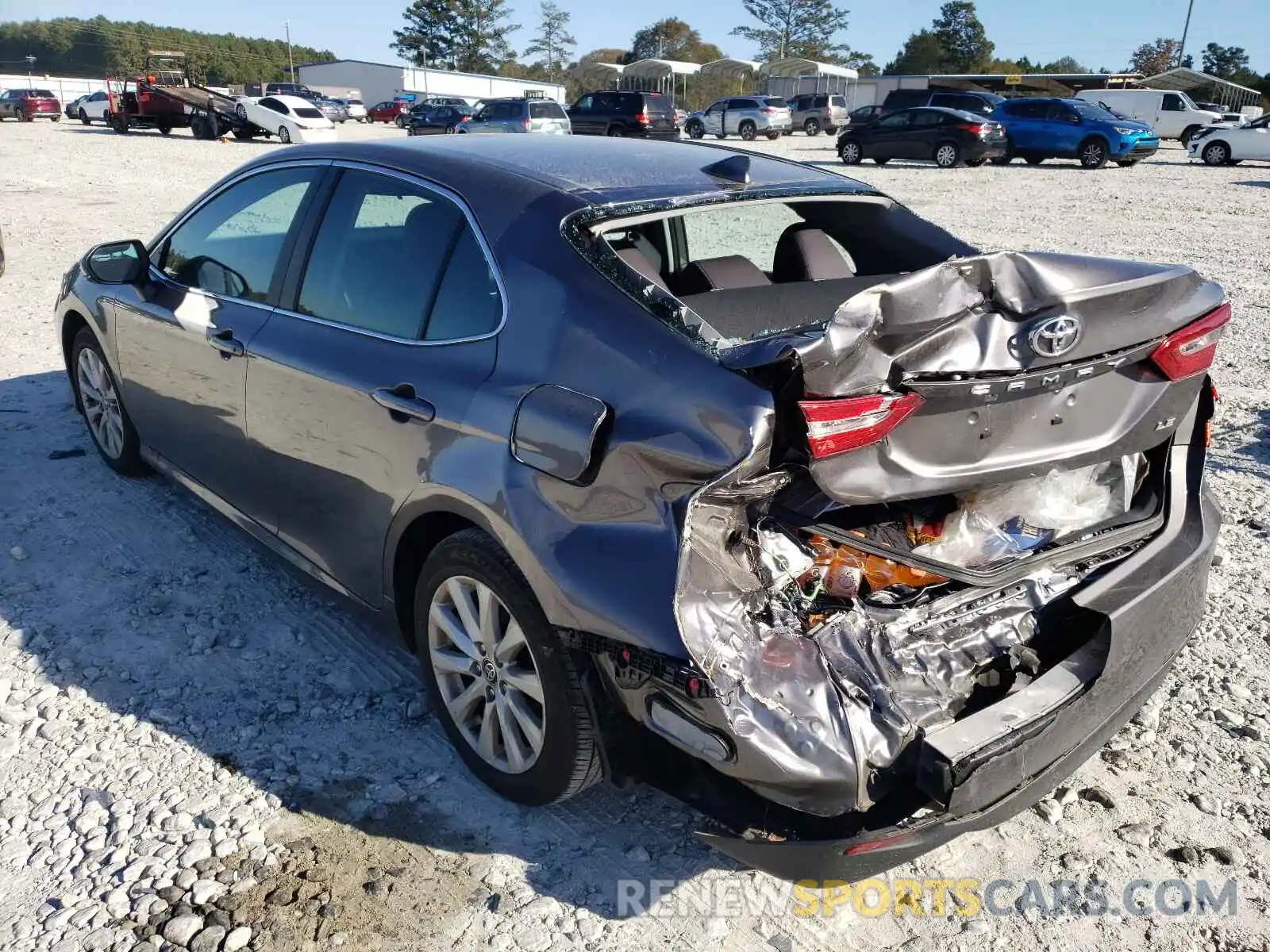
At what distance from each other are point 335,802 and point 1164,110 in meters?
42.7

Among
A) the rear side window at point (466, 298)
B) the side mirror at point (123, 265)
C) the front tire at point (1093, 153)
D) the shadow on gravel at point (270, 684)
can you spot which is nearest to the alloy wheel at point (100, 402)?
the shadow on gravel at point (270, 684)

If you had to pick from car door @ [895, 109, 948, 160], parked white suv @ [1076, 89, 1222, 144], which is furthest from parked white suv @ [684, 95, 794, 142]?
car door @ [895, 109, 948, 160]

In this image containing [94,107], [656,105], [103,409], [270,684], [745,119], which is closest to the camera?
[270,684]

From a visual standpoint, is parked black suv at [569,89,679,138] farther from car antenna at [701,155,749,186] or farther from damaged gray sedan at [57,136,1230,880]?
damaged gray sedan at [57,136,1230,880]

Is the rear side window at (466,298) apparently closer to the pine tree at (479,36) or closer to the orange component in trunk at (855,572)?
Answer: the orange component in trunk at (855,572)

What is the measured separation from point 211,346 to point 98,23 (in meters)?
131

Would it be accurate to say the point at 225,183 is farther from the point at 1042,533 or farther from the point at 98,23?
the point at 98,23

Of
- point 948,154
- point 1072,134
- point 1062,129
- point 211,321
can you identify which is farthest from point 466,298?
point 1062,129

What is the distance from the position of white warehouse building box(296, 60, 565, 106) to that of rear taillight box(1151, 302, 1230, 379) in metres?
66.2

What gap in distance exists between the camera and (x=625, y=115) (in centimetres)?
3325

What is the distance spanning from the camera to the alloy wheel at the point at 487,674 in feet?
8.85

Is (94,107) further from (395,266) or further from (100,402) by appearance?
(395,266)

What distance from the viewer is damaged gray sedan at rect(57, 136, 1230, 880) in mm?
2205

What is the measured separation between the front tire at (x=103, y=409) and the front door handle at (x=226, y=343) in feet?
4.25
